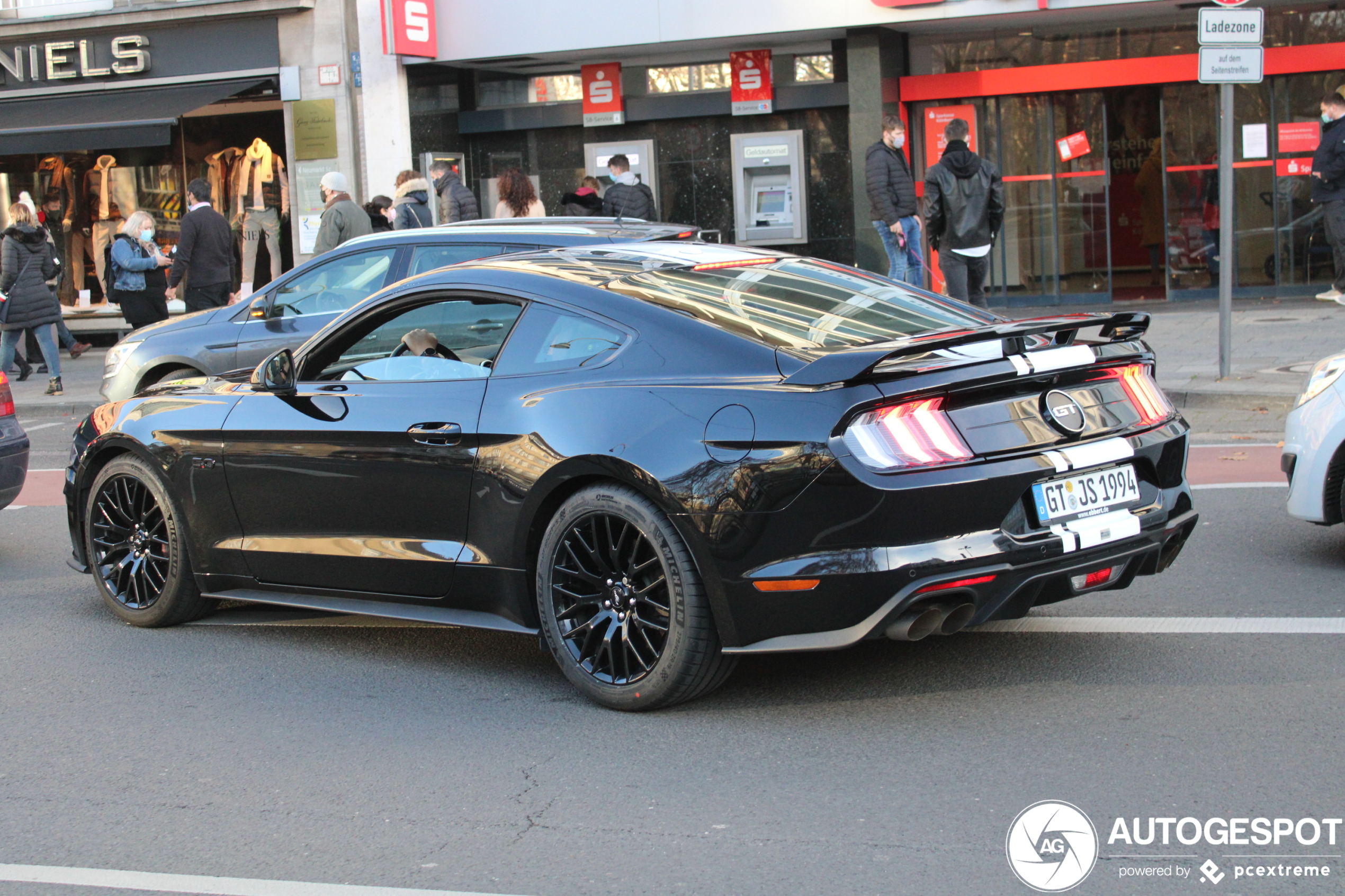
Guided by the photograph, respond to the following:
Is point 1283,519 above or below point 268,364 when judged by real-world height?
below

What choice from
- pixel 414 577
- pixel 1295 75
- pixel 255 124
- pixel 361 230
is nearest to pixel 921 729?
pixel 414 577

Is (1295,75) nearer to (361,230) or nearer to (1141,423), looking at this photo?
(361,230)

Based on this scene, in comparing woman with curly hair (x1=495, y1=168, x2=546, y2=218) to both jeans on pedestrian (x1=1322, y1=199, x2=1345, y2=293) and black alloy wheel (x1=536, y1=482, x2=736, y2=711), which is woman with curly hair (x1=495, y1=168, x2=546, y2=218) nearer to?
jeans on pedestrian (x1=1322, y1=199, x2=1345, y2=293)

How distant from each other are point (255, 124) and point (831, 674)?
17.5 meters

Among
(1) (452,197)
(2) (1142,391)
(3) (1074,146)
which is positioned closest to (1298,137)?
(3) (1074,146)

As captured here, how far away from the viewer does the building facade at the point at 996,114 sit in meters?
17.6

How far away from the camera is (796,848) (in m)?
3.77

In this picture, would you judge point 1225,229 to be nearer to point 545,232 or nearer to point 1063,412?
point 545,232

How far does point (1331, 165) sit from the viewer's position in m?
14.9

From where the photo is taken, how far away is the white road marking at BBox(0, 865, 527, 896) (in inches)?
144

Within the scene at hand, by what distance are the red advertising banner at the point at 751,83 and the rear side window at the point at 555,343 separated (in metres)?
13.9

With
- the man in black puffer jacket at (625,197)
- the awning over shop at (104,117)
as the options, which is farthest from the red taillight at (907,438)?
the awning over shop at (104,117)

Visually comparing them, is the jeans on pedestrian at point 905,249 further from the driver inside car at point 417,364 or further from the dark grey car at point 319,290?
the driver inside car at point 417,364

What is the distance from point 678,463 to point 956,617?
0.96 metres
